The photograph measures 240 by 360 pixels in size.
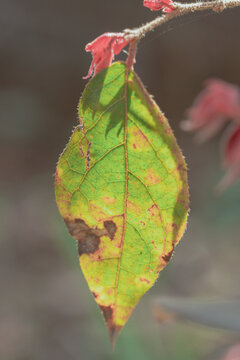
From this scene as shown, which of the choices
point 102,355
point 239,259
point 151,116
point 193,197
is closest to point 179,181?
point 151,116

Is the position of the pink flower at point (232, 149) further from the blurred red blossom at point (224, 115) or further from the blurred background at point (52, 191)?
the blurred background at point (52, 191)

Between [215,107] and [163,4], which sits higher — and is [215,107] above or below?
below

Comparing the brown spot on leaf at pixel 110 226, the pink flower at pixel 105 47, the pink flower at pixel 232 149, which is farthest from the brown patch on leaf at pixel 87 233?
the pink flower at pixel 232 149

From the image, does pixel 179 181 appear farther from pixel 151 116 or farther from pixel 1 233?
pixel 1 233

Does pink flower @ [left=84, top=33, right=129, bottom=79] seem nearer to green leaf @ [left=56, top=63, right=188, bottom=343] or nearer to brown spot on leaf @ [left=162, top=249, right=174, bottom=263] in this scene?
green leaf @ [left=56, top=63, right=188, bottom=343]

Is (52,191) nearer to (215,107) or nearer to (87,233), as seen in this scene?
(215,107)

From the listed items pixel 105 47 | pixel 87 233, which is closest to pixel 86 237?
pixel 87 233
